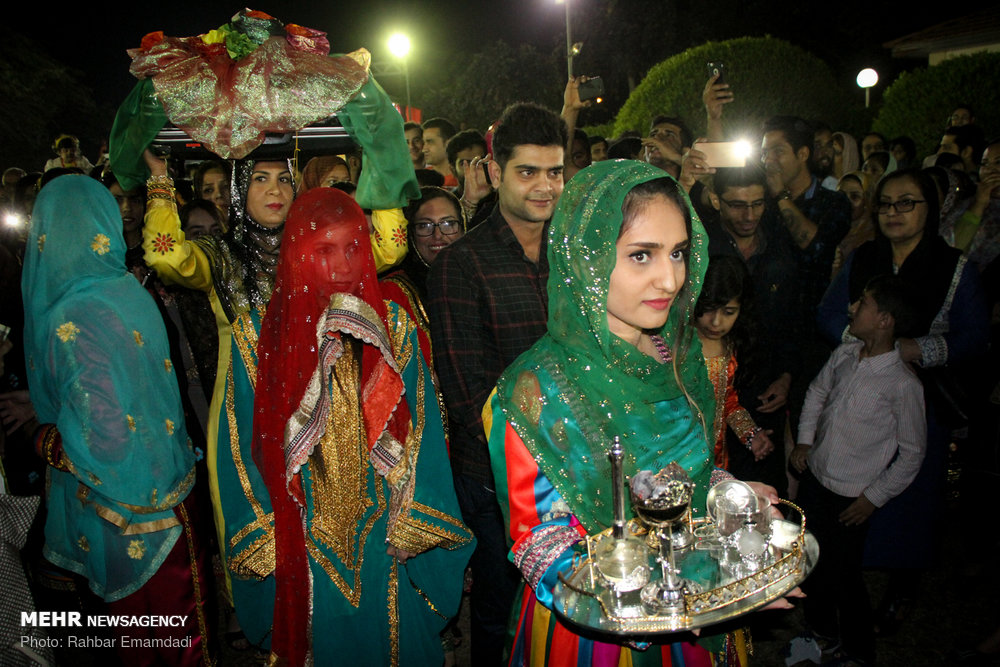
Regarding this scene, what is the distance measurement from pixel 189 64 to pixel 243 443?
1.45m

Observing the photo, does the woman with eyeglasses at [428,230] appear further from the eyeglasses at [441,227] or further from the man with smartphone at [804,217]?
the man with smartphone at [804,217]

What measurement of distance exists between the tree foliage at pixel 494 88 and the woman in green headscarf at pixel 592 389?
83.9 ft

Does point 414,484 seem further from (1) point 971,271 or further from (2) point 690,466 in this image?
(1) point 971,271

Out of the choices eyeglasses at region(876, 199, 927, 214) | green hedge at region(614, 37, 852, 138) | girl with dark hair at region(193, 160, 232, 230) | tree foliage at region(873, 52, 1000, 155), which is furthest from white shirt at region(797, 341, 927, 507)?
tree foliage at region(873, 52, 1000, 155)

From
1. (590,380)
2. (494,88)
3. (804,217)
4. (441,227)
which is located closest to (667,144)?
(804,217)

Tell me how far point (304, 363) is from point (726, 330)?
1980mm

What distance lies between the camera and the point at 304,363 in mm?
2443

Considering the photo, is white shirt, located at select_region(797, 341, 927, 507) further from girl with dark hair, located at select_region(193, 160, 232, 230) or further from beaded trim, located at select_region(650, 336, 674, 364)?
girl with dark hair, located at select_region(193, 160, 232, 230)

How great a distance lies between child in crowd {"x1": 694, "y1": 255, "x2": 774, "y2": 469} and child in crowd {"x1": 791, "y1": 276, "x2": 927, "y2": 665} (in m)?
0.33

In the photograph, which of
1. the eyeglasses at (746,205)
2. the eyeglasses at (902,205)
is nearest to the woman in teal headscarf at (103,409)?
the eyeglasses at (746,205)

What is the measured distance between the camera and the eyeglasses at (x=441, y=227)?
3.74 m

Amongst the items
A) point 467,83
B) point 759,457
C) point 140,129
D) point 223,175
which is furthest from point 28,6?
point 759,457

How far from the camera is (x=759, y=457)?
11.0 ft

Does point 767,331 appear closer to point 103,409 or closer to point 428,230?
point 428,230
